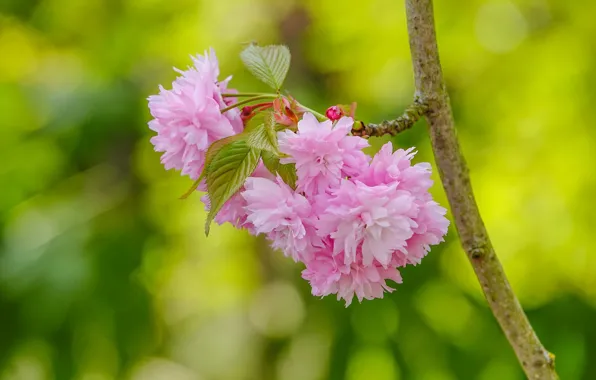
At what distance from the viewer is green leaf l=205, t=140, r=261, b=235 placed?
0.57 metres

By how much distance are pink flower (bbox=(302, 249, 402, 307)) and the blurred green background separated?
4.18 ft

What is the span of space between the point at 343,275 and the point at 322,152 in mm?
113

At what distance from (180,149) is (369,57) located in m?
1.36

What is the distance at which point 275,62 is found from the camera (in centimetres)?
69

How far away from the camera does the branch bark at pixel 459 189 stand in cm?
67

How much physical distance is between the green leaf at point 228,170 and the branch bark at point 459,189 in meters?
0.21

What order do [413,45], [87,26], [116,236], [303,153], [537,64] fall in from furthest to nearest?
[87,26], [116,236], [537,64], [413,45], [303,153]

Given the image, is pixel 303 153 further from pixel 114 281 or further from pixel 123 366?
pixel 123 366

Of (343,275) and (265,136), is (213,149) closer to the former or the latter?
(265,136)

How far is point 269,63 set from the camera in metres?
0.69

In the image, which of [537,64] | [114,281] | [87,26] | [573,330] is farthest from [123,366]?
[537,64]

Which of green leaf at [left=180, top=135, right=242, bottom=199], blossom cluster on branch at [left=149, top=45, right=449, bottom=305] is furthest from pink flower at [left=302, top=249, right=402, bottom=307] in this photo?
green leaf at [left=180, top=135, right=242, bottom=199]

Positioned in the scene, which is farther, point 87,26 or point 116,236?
point 87,26

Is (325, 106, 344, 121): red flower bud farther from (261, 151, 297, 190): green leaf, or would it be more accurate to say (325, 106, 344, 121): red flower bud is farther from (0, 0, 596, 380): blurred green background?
(0, 0, 596, 380): blurred green background
